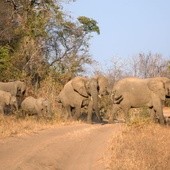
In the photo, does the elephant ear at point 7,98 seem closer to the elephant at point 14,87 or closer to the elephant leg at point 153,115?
the elephant at point 14,87

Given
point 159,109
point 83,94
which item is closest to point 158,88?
point 159,109

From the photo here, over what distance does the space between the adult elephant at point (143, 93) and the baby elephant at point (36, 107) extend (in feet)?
12.3

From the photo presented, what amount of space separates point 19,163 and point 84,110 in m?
16.6

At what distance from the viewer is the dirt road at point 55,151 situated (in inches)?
417

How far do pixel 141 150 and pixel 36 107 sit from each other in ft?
41.3

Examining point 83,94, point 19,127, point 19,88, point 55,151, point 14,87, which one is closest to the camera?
point 55,151

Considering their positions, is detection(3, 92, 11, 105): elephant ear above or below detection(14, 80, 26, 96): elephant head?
below

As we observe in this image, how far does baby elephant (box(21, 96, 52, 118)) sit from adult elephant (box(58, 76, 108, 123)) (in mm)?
1166

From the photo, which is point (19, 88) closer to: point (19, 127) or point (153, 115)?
point (153, 115)

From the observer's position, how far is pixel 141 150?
12.1m

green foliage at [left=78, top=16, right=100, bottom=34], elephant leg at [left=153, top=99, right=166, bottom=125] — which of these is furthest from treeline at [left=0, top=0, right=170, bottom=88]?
elephant leg at [left=153, top=99, right=166, bottom=125]

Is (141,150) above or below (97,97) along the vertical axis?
below

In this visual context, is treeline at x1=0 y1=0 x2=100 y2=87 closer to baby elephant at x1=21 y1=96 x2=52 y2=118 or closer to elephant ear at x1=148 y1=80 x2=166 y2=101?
baby elephant at x1=21 y1=96 x2=52 y2=118

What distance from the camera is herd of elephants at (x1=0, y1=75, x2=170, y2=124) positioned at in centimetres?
2136
